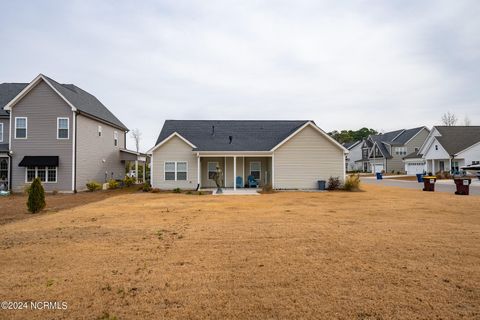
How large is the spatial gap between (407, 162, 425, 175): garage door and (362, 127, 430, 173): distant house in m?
4.77

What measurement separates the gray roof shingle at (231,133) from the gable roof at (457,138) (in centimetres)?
2520

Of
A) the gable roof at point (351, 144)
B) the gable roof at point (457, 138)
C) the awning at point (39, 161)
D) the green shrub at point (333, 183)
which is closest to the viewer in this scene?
the awning at point (39, 161)

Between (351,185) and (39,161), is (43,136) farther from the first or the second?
(351,185)

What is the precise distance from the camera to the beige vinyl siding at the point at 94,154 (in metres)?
22.1

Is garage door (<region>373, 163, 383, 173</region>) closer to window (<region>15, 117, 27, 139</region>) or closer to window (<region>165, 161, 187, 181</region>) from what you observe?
window (<region>165, 161, 187, 181</region>)

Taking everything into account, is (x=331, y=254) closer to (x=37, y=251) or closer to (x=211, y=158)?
(x=37, y=251)

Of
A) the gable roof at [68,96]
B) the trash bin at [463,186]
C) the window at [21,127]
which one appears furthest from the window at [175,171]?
the trash bin at [463,186]

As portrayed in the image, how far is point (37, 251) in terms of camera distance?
6.36 metres

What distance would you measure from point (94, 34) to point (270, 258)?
59.0 ft

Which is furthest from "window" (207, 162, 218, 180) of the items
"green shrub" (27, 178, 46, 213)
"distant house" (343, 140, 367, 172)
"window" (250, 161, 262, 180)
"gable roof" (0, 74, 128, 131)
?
"distant house" (343, 140, 367, 172)

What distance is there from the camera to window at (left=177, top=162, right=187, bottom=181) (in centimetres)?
2280

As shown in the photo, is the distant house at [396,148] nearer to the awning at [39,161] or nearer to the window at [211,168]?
the window at [211,168]

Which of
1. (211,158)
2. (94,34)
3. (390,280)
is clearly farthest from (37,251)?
(211,158)

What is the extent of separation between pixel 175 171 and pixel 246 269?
60.3ft
